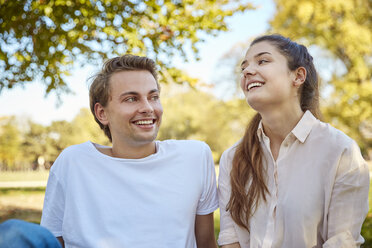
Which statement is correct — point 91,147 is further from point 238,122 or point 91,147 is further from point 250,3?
point 238,122

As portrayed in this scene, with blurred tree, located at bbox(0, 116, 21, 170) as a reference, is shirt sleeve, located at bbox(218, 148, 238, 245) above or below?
above

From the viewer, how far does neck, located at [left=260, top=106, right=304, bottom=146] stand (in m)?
2.54

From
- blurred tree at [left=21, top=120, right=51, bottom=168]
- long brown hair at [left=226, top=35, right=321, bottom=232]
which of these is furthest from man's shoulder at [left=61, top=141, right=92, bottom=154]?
blurred tree at [left=21, top=120, right=51, bottom=168]

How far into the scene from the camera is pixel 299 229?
7.61ft

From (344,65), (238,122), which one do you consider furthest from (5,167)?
(344,65)

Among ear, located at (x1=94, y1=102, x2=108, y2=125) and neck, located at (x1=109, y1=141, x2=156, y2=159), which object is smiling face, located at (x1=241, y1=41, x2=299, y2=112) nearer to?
neck, located at (x1=109, y1=141, x2=156, y2=159)

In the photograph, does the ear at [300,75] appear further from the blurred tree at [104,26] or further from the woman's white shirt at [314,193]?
the blurred tree at [104,26]

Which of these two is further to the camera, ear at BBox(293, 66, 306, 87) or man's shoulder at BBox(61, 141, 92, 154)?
man's shoulder at BBox(61, 141, 92, 154)

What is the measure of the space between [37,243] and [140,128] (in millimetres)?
1610

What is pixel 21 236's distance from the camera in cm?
114

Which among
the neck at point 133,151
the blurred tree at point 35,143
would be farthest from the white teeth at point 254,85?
the blurred tree at point 35,143

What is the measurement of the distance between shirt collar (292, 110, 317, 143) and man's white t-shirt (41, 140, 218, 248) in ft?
2.59

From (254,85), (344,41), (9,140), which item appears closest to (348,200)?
(254,85)

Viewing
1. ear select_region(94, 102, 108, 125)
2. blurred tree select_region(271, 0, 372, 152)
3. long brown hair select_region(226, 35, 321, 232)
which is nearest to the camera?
long brown hair select_region(226, 35, 321, 232)
